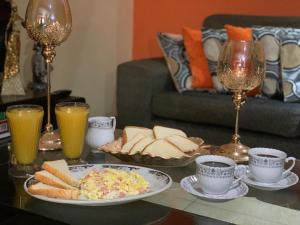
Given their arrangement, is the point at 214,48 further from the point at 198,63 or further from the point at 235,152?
the point at 235,152

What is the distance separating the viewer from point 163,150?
1.41 meters

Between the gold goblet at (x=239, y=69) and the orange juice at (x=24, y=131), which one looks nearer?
the orange juice at (x=24, y=131)

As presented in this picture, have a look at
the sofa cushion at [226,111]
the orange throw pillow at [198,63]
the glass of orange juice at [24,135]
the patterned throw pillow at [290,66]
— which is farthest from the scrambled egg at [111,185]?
the orange throw pillow at [198,63]

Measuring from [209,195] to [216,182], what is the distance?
0.15 ft

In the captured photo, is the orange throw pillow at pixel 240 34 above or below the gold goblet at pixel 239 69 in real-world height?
above

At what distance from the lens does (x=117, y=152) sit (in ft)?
4.66

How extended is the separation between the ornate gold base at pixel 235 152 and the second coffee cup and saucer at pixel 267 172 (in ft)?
0.54

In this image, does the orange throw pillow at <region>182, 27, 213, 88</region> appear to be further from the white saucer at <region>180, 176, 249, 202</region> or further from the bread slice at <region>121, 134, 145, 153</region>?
the white saucer at <region>180, 176, 249, 202</region>

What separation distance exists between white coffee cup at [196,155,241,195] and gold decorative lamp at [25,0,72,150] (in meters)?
0.57

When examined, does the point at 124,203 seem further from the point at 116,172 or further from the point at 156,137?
the point at 156,137

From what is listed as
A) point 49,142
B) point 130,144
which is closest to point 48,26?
point 49,142

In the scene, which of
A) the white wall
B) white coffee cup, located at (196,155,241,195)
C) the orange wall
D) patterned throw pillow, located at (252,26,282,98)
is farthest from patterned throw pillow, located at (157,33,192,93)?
white coffee cup, located at (196,155,241,195)

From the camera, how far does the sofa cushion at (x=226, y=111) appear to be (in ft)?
7.70

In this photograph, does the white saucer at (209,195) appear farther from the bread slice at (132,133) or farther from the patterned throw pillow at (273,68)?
the patterned throw pillow at (273,68)
